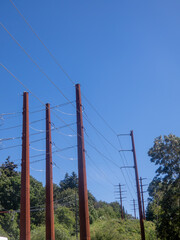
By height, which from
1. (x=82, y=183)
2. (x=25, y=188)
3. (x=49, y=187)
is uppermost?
(x=49, y=187)

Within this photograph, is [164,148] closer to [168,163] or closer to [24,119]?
[168,163]

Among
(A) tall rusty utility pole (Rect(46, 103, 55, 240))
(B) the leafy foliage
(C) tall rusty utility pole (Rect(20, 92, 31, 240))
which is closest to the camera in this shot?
(C) tall rusty utility pole (Rect(20, 92, 31, 240))

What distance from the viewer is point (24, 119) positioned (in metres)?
22.5

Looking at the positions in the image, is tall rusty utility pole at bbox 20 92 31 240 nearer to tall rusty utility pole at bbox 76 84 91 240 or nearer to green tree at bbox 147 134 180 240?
tall rusty utility pole at bbox 76 84 91 240

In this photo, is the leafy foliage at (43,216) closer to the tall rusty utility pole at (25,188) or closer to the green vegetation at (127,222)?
the green vegetation at (127,222)

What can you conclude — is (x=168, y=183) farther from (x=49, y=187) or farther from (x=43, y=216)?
(x=43, y=216)

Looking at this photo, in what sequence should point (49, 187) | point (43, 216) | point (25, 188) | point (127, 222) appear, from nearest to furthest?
point (25, 188), point (49, 187), point (127, 222), point (43, 216)

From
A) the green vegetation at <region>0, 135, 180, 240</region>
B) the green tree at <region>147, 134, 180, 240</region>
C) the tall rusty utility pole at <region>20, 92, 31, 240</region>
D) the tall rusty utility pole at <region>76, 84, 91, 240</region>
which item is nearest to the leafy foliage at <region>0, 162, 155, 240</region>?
the green vegetation at <region>0, 135, 180, 240</region>

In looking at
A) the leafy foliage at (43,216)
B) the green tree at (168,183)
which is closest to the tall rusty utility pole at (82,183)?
the green tree at (168,183)

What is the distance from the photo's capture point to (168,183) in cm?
2881

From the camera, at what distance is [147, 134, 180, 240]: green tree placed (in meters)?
27.7

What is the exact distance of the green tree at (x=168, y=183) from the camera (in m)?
27.7

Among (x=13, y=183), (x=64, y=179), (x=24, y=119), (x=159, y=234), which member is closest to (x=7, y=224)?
(x=13, y=183)

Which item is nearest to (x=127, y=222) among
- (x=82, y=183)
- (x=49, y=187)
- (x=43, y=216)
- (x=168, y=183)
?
(x=43, y=216)
